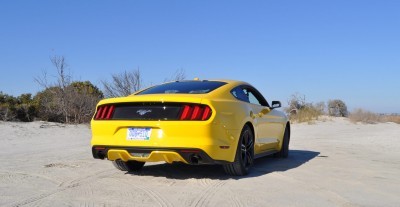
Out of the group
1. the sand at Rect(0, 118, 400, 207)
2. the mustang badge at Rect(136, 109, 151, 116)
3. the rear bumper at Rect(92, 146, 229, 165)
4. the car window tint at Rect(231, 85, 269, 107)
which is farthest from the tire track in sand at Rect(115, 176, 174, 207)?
the car window tint at Rect(231, 85, 269, 107)

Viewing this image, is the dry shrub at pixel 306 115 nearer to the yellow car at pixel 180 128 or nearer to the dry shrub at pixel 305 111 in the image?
the dry shrub at pixel 305 111

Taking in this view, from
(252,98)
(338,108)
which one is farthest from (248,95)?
(338,108)

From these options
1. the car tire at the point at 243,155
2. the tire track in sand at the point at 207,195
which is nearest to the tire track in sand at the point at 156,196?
the tire track in sand at the point at 207,195

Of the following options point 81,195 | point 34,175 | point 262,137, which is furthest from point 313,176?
point 34,175

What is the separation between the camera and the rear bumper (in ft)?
17.8

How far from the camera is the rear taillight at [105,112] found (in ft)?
19.6

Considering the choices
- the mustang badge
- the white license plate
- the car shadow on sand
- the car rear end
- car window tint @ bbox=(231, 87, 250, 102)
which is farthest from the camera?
car window tint @ bbox=(231, 87, 250, 102)

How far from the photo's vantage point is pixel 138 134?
18.5 feet

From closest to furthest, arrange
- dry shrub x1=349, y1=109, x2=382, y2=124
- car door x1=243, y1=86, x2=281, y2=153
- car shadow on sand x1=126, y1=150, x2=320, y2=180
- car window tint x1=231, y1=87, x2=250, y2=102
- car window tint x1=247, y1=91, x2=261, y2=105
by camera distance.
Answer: car shadow on sand x1=126, y1=150, x2=320, y2=180 → car window tint x1=231, y1=87, x2=250, y2=102 → car door x1=243, y1=86, x2=281, y2=153 → car window tint x1=247, y1=91, x2=261, y2=105 → dry shrub x1=349, y1=109, x2=382, y2=124

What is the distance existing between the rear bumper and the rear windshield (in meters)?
0.97

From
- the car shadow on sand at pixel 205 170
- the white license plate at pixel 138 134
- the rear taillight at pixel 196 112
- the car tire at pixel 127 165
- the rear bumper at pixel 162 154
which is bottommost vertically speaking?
the car shadow on sand at pixel 205 170

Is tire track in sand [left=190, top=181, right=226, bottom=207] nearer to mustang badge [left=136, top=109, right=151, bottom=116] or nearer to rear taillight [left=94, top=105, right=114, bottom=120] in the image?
mustang badge [left=136, top=109, right=151, bottom=116]

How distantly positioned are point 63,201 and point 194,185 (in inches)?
61.8

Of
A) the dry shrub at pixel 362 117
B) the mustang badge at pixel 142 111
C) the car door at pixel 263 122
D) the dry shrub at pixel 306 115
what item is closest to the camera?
the mustang badge at pixel 142 111
